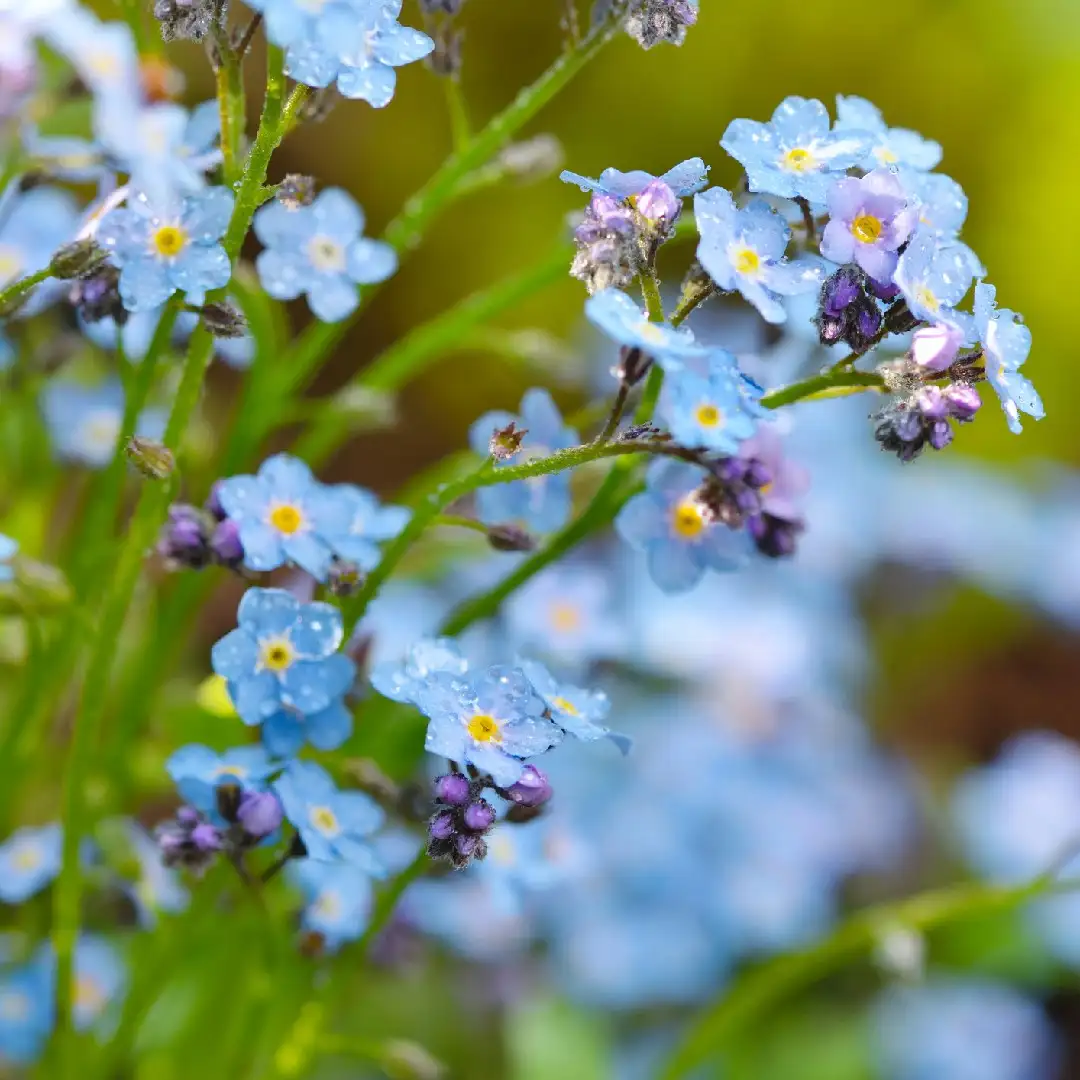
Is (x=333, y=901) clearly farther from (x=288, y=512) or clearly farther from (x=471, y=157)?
(x=471, y=157)

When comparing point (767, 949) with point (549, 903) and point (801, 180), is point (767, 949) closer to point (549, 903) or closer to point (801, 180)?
point (549, 903)

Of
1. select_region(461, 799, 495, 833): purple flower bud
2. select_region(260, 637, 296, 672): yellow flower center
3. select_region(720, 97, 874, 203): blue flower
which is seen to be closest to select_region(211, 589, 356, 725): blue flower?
select_region(260, 637, 296, 672): yellow flower center

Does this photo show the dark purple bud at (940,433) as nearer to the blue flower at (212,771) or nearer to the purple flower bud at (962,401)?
the purple flower bud at (962,401)

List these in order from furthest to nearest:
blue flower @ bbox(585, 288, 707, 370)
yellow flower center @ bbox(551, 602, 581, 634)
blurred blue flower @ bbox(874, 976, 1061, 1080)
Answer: blurred blue flower @ bbox(874, 976, 1061, 1080) < yellow flower center @ bbox(551, 602, 581, 634) < blue flower @ bbox(585, 288, 707, 370)

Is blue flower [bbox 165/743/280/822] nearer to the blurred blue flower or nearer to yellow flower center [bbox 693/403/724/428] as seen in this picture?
yellow flower center [bbox 693/403/724/428]

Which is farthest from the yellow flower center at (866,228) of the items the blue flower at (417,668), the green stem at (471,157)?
the blue flower at (417,668)

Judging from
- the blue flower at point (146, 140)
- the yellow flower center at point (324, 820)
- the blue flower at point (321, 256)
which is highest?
the blue flower at point (321, 256)
